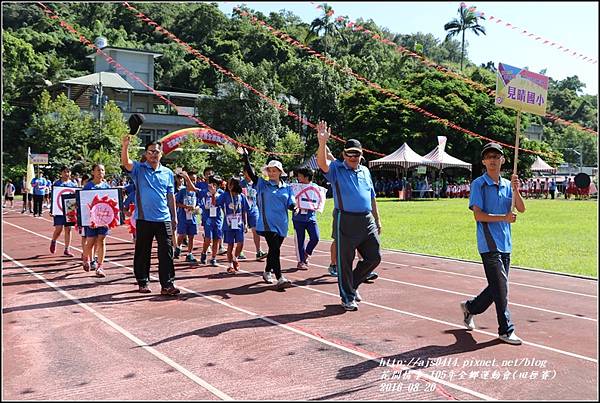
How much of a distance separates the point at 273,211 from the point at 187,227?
383 centimetres

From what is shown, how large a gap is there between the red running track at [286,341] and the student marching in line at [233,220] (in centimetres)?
54

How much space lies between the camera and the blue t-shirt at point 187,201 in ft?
39.9

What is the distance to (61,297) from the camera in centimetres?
836

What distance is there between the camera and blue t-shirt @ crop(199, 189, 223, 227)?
11.7 meters

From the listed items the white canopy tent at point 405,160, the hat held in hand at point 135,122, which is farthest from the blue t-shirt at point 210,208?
the white canopy tent at point 405,160

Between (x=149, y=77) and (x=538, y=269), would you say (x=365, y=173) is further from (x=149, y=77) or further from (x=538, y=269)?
(x=149, y=77)

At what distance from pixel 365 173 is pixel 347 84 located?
47808 millimetres

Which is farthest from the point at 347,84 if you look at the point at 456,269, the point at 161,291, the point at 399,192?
the point at 161,291

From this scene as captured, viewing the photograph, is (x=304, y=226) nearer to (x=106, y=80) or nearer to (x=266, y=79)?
(x=266, y=79)

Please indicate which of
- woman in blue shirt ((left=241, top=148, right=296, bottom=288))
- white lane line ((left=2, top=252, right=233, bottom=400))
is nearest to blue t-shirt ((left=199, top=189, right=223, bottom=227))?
woman in blue shirt ((left=241, top=148, right=296, bottom=288))

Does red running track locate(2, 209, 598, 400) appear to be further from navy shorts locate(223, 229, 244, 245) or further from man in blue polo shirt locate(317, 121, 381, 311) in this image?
A: navy shorts locate(223, 229, 244, 245)

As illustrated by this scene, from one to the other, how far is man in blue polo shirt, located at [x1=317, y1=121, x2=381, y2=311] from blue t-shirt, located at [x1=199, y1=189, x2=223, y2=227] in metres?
4.41

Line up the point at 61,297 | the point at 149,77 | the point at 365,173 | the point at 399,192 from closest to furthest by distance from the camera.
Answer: the point at 365,173
the point at 61,297
the point at 399,192
the point at 149,77

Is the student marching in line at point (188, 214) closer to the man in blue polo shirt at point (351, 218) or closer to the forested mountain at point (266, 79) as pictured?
the man in blue polo shirt at point (351, 218)
